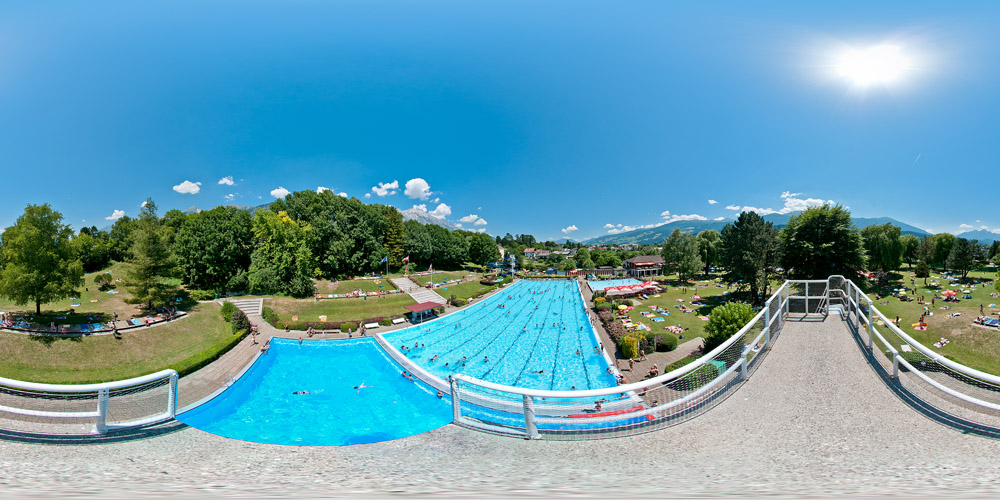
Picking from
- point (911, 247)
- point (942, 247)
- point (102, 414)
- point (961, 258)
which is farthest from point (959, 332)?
point (911, 247)

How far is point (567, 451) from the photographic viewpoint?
3.68 m

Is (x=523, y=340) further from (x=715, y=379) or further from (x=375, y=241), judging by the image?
(x=375, y=241)

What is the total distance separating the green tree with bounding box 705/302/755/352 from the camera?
48.6 ft

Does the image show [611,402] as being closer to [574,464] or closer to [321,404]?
[574,464]

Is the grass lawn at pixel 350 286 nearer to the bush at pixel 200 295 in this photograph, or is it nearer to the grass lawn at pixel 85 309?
the bush at pixel 200 295

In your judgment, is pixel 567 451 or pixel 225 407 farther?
pixel 225 407

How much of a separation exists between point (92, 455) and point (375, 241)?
41443 mm

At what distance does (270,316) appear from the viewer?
24438 millimetres

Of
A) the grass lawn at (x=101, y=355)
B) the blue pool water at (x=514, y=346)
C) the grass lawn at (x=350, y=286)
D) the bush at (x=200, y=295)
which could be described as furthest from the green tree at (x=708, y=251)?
the bush at (x=200, y=295)

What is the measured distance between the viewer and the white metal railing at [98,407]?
12.7 ft

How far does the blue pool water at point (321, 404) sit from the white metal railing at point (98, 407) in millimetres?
5369

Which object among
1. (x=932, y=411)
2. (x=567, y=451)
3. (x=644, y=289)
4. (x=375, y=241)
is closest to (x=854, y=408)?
(x=932, y=411)

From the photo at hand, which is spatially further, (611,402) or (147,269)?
(147,269)

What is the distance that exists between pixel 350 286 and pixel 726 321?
32284 millimetres
